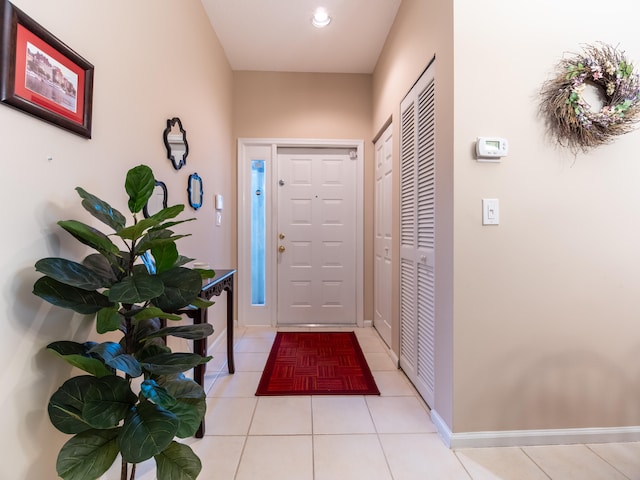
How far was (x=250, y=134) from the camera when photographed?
11.1 ft

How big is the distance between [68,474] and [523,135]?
83.4 inches

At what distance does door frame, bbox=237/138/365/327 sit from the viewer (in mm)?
3398

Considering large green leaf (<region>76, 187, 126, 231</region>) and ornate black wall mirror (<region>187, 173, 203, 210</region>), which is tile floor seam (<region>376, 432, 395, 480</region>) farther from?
ornate black wall mirror (<region>187, 173, 203, 210</region>)

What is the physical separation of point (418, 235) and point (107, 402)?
1766 mm

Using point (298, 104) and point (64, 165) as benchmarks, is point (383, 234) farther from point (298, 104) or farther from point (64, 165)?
point (64, 165)

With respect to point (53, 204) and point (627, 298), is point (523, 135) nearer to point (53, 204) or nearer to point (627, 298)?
point (627, 298)

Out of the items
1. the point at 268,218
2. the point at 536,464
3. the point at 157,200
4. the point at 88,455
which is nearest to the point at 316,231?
the point at 268,218

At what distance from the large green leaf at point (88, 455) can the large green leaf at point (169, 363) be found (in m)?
0.20

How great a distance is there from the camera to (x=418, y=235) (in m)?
2.02

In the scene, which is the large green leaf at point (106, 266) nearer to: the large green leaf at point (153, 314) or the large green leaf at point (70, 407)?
the large green leaf at point (153, 314)

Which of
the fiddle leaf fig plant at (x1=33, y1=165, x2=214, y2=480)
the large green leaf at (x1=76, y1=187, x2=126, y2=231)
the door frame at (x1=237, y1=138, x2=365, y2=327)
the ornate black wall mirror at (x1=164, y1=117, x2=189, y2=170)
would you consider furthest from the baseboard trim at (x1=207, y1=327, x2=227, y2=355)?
the large green leaf at (x1=76, y1=187, x2=126, y2=231)

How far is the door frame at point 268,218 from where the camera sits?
340 cm

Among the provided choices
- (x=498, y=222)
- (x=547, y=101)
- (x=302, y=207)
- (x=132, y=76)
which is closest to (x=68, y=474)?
(x=132, y=76)

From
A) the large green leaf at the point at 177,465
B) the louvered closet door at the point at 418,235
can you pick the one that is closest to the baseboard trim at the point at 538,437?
the louvered closet door at the point at 418,235
